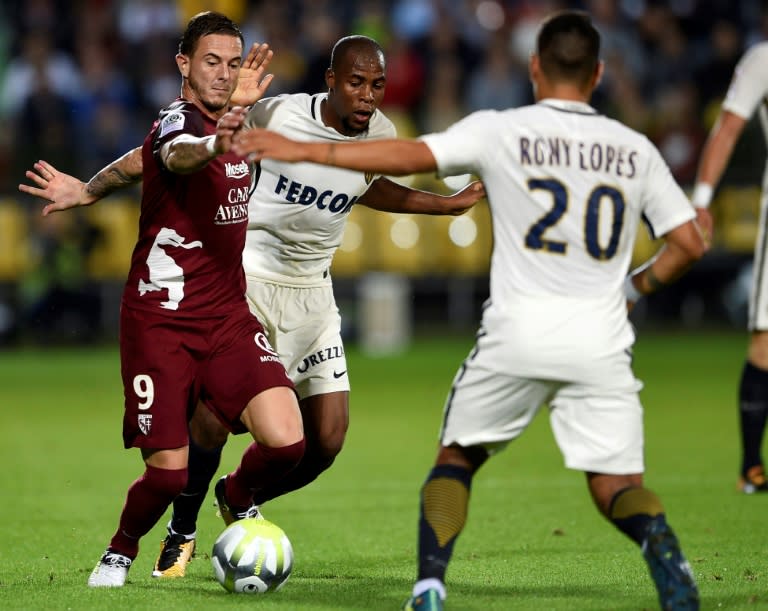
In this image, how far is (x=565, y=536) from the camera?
7.63m

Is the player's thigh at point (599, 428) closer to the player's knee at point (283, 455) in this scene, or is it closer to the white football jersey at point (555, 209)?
the white football jersey at point (555, 209)

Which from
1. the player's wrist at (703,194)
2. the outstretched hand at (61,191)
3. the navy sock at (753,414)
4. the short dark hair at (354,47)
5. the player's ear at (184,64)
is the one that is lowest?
the navy sock at (753,414)

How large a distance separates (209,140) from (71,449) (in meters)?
6.07

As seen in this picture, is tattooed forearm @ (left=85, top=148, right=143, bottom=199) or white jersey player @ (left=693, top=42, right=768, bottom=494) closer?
tattooed forearm @ (left=85, top=148, right=143, bottom=199)

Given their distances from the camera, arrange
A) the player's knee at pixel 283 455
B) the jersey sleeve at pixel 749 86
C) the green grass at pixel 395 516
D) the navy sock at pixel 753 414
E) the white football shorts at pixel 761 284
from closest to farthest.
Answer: the green grass at pixel 395 516 → the player's knee at pixel 283 455 → the jersey sleeve at pixel 749 86 → the white football shorts at pixel 761 284 → the navy sock at pixel 753 414

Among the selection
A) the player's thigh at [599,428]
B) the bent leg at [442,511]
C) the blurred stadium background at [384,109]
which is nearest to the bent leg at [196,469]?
the bent leg at [442,511]

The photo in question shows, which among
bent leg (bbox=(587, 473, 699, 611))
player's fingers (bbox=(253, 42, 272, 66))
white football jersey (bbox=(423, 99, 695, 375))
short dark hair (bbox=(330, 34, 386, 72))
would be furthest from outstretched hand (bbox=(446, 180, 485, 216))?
bent leg (bbox=(587, 473, 699, 611))

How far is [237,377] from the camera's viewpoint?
20.6ft

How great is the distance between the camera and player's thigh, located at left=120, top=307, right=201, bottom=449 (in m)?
6.13

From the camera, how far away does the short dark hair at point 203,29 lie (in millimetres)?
6273

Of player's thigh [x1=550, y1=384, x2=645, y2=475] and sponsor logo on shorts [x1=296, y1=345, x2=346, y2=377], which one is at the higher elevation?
player's thigh [x1=550, y1=384, x2=645, y2=475]

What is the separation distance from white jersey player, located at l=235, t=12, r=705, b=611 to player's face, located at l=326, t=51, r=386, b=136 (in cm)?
165

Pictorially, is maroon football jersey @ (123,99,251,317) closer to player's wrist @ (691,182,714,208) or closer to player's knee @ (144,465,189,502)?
player's knee @ (144,465,189,502)

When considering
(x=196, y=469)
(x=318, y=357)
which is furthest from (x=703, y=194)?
(x=196, y=469)
